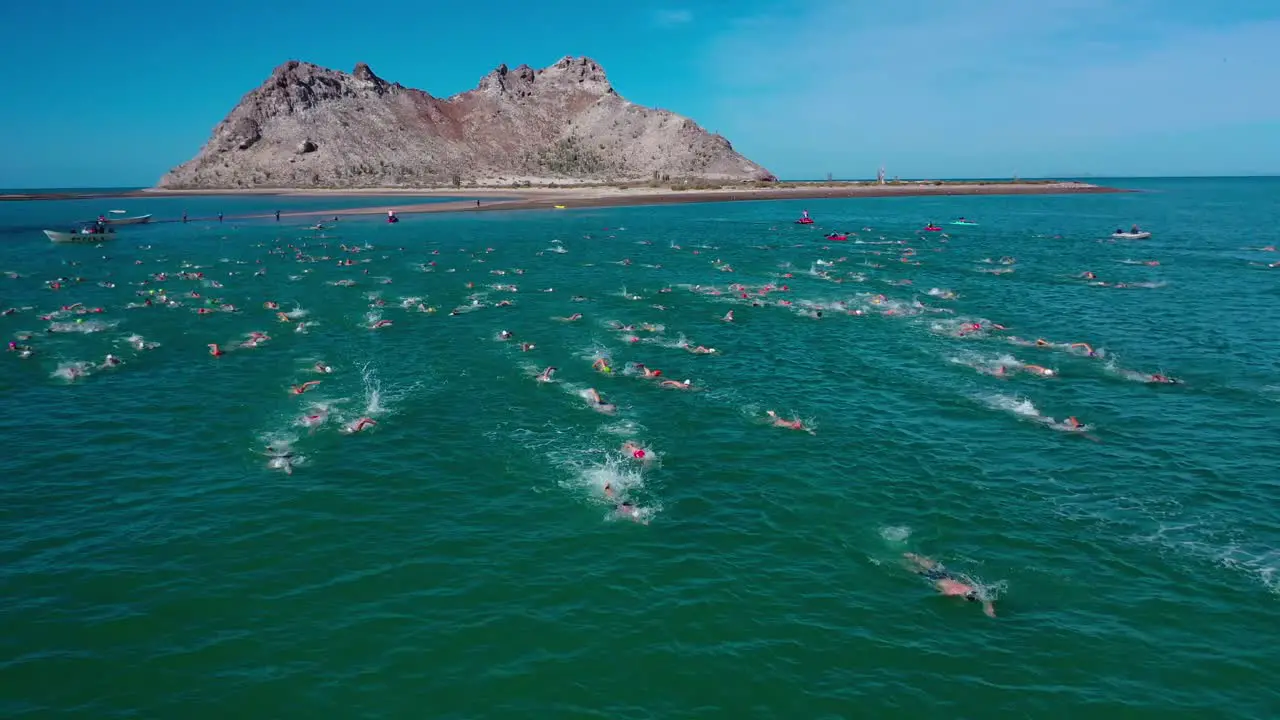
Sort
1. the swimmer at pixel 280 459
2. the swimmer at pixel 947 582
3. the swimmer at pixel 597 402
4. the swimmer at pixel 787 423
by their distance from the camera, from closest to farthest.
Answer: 1. the swimmer at pixel 947 582
2. the swimmer at pixel 280 459
3. the swimmer at pixel 787 423
4. the swimmer at pixel 597 402

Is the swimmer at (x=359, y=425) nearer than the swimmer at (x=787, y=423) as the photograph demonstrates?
Yes

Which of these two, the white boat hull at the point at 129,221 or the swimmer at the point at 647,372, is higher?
the white boat hull at the point at 129,221

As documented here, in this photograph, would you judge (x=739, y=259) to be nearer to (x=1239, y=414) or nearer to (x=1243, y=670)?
(x=1239, y=414)

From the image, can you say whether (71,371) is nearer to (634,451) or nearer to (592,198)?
(634,451)

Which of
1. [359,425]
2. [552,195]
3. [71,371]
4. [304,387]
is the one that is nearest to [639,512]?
[359,425]

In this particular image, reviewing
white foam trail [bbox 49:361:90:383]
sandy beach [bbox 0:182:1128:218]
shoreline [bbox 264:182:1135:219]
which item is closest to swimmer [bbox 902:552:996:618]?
white foam trail [bbox 49:361:90:383]

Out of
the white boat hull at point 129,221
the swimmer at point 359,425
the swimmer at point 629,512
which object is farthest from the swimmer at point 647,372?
the white boat hull at point 129,221

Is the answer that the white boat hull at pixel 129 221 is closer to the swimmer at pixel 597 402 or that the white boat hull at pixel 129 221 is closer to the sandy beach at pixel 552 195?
the sandy beach at pixel 552 195
